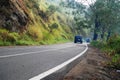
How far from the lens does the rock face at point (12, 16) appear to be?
27375 millimetres

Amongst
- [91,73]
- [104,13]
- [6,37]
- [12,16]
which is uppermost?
[104,13]

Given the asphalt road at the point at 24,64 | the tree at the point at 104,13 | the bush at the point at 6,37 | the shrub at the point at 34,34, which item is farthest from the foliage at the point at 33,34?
the asphalt road at the point at 24,64

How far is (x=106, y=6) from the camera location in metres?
48.0

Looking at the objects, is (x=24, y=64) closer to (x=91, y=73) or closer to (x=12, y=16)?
(x=91, y=73)

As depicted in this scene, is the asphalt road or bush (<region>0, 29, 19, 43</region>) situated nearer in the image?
the asphalt road

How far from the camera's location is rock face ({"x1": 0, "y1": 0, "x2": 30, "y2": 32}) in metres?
27.4

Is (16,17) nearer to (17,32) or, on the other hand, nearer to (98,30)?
(17,32)

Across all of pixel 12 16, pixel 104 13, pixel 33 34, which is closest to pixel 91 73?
pixel 12 16

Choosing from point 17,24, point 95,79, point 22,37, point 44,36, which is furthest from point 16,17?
point 95,79

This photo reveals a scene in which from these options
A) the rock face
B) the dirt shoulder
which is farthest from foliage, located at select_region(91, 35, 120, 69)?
the rock face

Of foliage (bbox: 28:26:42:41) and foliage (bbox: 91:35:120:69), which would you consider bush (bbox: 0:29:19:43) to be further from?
foliage (bbox: 91:35:120:69)

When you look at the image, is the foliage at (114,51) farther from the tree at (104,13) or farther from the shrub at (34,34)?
the tree at (104,13)

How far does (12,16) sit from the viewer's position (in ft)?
95.3

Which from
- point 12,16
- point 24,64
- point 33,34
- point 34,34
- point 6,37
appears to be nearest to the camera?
point 24,64
